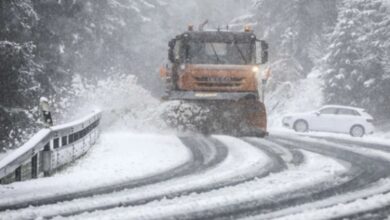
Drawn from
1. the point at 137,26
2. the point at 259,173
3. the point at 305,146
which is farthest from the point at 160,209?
the point at 137,26

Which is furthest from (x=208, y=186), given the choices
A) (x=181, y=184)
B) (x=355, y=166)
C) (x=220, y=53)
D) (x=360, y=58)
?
(x=360, y=58)

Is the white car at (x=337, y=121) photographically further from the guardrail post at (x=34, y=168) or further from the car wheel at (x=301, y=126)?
the guardrail post at (x=34, y=168)

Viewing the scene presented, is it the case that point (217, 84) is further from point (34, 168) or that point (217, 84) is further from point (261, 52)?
point (34, 168)

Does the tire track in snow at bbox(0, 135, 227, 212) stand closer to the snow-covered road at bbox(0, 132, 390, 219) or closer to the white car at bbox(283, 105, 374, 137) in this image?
the snow-covered road at bbox(0, 132, 390, 219)

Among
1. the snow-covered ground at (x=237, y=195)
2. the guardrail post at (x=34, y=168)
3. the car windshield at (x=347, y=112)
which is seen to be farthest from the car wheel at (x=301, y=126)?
the guardrail post at (x=34, y=168)

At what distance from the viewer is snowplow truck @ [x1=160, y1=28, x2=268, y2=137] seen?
54.0ft

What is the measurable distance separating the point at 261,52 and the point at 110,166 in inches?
307

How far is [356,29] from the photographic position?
27469mm

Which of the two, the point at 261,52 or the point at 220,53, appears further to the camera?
the point at 220,53

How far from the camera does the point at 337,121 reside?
79.4ft

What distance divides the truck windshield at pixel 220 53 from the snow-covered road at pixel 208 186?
4.64m

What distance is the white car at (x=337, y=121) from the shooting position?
2371 centimetres

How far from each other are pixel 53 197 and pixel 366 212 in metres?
3.73

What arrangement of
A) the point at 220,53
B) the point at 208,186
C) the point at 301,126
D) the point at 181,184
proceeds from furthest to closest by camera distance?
the point at 301,126, the point at 220,53, the point at 181,184, the point at 208,186
